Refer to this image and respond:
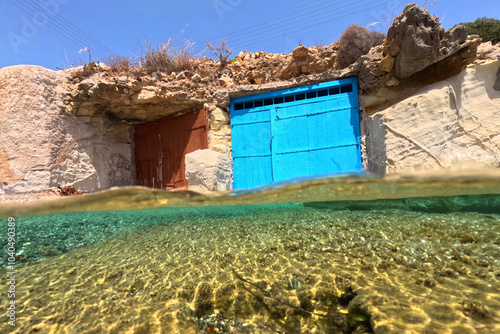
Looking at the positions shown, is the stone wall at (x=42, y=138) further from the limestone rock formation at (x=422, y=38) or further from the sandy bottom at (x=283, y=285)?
the limestone rock formation at (x=422, y=38)

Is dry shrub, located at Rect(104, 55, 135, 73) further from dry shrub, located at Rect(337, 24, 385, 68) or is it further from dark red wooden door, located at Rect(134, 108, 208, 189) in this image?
dry shrub, located at Rect(337, 24, 385, 68)

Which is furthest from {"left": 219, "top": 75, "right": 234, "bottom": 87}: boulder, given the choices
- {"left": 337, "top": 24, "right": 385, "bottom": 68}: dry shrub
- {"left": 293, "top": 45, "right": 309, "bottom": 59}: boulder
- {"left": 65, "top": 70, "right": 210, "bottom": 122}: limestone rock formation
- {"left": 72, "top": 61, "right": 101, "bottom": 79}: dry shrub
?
{"left": 72, "top": 61, "right": 101, "bottom": 79}: dry shrub

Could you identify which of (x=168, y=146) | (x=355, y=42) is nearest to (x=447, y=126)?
(x=355, y=42)

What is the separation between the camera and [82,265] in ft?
13.9

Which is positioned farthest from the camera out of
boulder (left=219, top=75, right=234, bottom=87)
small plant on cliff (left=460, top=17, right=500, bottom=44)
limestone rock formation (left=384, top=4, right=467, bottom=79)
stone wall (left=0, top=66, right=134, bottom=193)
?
small plant on cliff (left=460, top=17, right=500, bottom=44)

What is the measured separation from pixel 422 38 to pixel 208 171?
7.59 meters

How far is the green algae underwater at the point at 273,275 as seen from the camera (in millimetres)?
2543

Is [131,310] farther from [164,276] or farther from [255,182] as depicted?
[255,182]

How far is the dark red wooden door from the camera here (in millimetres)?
9548

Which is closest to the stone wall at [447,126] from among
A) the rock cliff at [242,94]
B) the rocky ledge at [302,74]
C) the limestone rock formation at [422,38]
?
the rock cliff at [242,94]

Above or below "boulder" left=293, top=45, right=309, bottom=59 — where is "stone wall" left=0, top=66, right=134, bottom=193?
below

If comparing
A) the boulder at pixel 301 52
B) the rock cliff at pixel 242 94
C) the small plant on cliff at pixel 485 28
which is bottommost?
the rock cliff at pixel 242 94

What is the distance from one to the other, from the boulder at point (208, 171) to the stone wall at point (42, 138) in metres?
4.12

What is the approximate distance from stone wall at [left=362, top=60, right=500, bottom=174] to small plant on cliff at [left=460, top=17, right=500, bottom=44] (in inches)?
433
